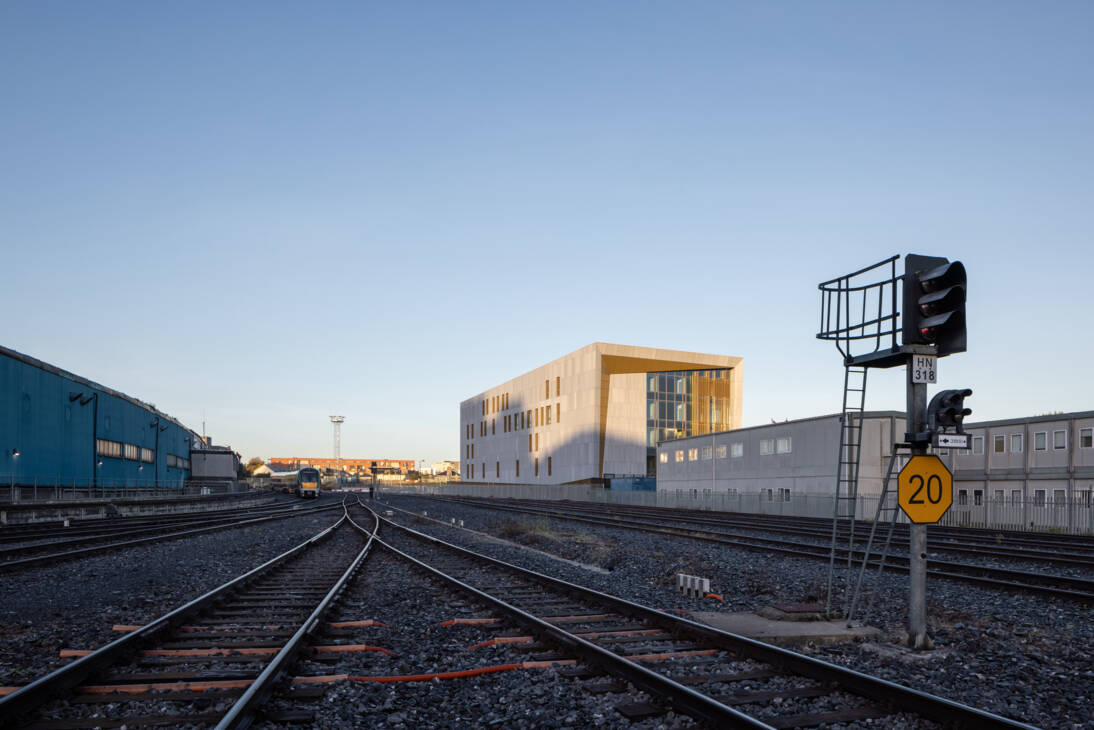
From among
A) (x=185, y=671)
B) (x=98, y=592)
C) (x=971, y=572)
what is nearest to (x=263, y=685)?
(x=185, y=671)

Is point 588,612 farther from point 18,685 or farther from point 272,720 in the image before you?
point 18,685

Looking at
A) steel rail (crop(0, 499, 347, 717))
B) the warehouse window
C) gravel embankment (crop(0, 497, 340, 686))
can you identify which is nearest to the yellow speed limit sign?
steel rail (crop(0, 499, 347, 717))

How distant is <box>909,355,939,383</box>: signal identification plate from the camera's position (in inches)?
345

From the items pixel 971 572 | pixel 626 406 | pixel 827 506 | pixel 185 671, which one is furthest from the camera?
pixel 626 406

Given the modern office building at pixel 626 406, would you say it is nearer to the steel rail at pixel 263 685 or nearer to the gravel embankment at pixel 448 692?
the gravel embankment at pixel 448 692

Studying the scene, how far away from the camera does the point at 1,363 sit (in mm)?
47750

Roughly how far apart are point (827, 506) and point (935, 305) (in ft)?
117

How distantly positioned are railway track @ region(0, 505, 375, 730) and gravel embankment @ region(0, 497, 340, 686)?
29.1 inches

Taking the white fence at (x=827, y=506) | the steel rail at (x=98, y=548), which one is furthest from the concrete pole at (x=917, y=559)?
the white fence at (x=827, y=506)

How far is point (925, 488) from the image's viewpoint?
8.71m

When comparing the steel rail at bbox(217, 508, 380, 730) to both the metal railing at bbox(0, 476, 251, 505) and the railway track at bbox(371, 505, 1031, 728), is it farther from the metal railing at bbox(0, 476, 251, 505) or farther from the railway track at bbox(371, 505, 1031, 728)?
the metal railing at bbox(0, 476, 251, 505)

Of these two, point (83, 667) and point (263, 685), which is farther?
point (83, 667)

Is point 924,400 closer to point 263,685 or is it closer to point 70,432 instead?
point 263,685

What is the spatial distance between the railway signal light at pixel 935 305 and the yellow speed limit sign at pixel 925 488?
1252 millimetres
